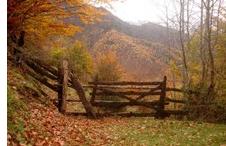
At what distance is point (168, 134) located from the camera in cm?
1164

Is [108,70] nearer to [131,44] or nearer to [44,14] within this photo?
[44,14]

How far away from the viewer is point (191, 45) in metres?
22.4

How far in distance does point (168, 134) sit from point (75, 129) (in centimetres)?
274

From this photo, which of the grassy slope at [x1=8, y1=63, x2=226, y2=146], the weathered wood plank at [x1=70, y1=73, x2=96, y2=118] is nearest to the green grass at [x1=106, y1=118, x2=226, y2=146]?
the grassy slope at [x1=8, y1=63, x2=226, y2=146]

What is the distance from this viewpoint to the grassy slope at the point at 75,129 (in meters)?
8.06

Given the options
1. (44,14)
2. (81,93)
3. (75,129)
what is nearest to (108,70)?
(81,93)

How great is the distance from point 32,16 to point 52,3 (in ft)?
2.41

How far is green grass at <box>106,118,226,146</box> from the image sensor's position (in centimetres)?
1034

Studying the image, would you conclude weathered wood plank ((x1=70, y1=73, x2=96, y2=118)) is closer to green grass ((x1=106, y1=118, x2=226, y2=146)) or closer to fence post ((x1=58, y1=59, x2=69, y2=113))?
fence post ((x1=58, y1=59, x2=69, y2=113))

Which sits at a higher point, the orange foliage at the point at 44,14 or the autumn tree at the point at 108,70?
the orange foliage at the point at 44,14

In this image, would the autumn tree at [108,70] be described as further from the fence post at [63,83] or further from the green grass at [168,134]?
the green grass at [168,134]

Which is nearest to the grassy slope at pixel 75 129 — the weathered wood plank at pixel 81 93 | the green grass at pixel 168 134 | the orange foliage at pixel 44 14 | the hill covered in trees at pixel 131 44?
the green grass at pixel 168 134

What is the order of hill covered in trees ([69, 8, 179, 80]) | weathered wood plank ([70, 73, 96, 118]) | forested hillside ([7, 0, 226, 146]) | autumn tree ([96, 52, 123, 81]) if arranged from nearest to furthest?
forested hillside ([7, 0, 226, 146]) → weathered wood plank ([70, 73, 96, 118]) → autumn tree ([96, 52, 123, 81]) → hill covered in trees ([69, 8, 179, 80])
